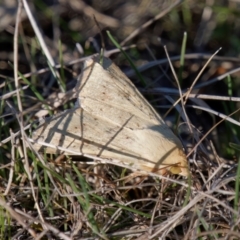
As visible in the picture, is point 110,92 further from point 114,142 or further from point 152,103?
point 152,103

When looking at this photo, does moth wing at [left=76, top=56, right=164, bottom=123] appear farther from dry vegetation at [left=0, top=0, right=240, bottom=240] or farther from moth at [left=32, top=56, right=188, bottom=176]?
dry vegetation at [left=0, top=0, right=240, bottom=240]

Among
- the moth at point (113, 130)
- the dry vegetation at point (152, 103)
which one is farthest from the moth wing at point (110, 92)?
the dry vegetation at point (152, 103)

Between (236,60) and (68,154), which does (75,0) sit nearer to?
(236,60)

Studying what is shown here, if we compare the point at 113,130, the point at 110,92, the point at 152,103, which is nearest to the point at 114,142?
the point at 113,130

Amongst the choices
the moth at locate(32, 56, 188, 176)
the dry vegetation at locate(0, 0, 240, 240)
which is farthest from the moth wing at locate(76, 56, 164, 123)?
the dry vegetation at locate(0, 0, 240, 240)

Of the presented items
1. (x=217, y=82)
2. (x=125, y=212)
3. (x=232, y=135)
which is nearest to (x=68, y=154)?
(x=125, y=212)

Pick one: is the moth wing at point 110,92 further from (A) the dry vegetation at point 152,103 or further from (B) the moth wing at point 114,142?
(A) the dry vegetation at point 152,103
